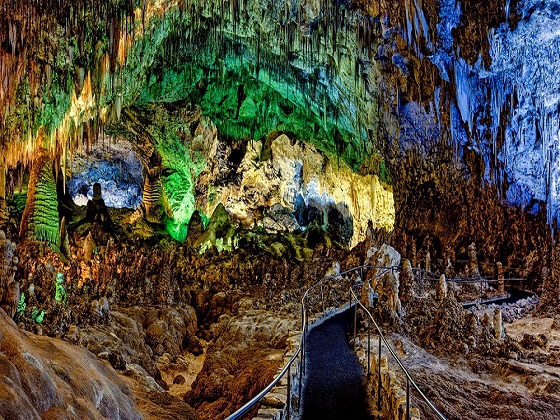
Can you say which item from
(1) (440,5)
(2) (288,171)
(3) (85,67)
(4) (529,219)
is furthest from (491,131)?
(3) (85,67)

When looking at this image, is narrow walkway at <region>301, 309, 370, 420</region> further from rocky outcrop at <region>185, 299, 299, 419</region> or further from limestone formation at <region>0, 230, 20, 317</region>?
limestone formation at <region>0, 230, 20, 317</region>

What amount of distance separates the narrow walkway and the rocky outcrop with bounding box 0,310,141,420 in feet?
7.13

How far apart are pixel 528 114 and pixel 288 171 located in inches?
437

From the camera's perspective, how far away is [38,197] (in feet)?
52.6

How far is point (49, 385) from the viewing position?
3.58 m

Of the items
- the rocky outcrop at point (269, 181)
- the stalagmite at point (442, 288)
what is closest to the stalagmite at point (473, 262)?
the stalagmite at point (442, 288)

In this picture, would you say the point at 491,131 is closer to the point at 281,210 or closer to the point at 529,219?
the point at 529,219

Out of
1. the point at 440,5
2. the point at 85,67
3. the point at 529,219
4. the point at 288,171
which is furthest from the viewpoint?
the point at 288,171

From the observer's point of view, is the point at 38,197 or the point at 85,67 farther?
the point at 38,197

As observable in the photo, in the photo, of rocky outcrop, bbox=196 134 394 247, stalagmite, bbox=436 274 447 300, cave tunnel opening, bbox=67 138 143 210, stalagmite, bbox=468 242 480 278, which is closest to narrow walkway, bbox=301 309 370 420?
stalagmite, bbox=436 274 447 300

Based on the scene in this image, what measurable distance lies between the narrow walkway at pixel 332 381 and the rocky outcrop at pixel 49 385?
2174mm

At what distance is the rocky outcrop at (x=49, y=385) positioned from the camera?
3111mm

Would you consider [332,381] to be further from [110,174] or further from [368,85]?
[110,174]

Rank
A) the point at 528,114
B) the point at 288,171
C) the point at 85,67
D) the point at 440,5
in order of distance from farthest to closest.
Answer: the point at 288,171, the point at 528,114, the point at 440,5, the point at 85,67
